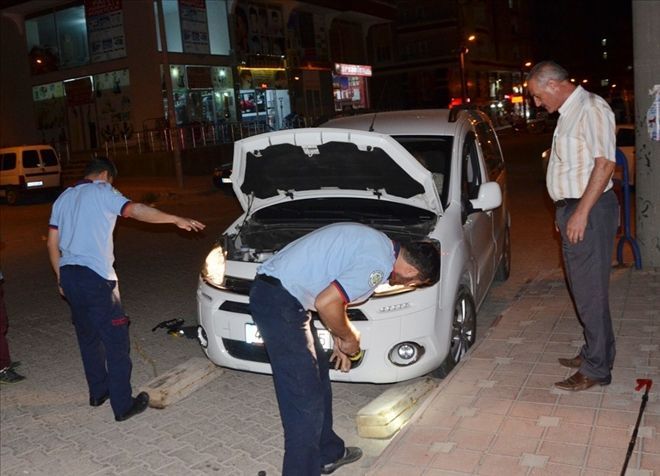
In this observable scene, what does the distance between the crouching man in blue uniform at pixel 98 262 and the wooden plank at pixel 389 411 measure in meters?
1.73

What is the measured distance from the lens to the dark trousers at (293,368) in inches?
135

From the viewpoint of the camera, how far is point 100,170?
513cm

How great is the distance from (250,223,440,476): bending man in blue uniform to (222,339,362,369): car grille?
1196mm

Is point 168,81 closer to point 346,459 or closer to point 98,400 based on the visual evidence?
point 98,400

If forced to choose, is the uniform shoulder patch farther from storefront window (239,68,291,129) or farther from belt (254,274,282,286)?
storefront window (239,68,291,129)

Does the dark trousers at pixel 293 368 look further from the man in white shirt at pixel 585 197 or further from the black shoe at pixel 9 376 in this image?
the black shoe at pixel 9 376

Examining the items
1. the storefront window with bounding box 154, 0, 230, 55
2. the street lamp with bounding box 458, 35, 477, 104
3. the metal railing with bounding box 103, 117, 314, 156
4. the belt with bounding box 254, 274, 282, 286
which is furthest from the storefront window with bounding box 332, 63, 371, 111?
the belt with bounding box 254, 274, 282, 286

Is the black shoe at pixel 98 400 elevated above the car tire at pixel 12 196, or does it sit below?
below

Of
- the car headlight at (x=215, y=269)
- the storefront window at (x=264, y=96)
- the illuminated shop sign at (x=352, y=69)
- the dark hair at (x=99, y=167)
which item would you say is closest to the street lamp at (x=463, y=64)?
the illuminated shop sign at (x=352, y=69)

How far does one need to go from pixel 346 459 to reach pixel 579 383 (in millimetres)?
1613

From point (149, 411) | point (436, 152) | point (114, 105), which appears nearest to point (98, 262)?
point (149, 411)

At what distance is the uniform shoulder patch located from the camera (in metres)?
3.20

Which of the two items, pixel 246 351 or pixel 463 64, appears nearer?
pixel 246 351

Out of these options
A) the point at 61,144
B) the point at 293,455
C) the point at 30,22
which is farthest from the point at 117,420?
the point at 30,22
